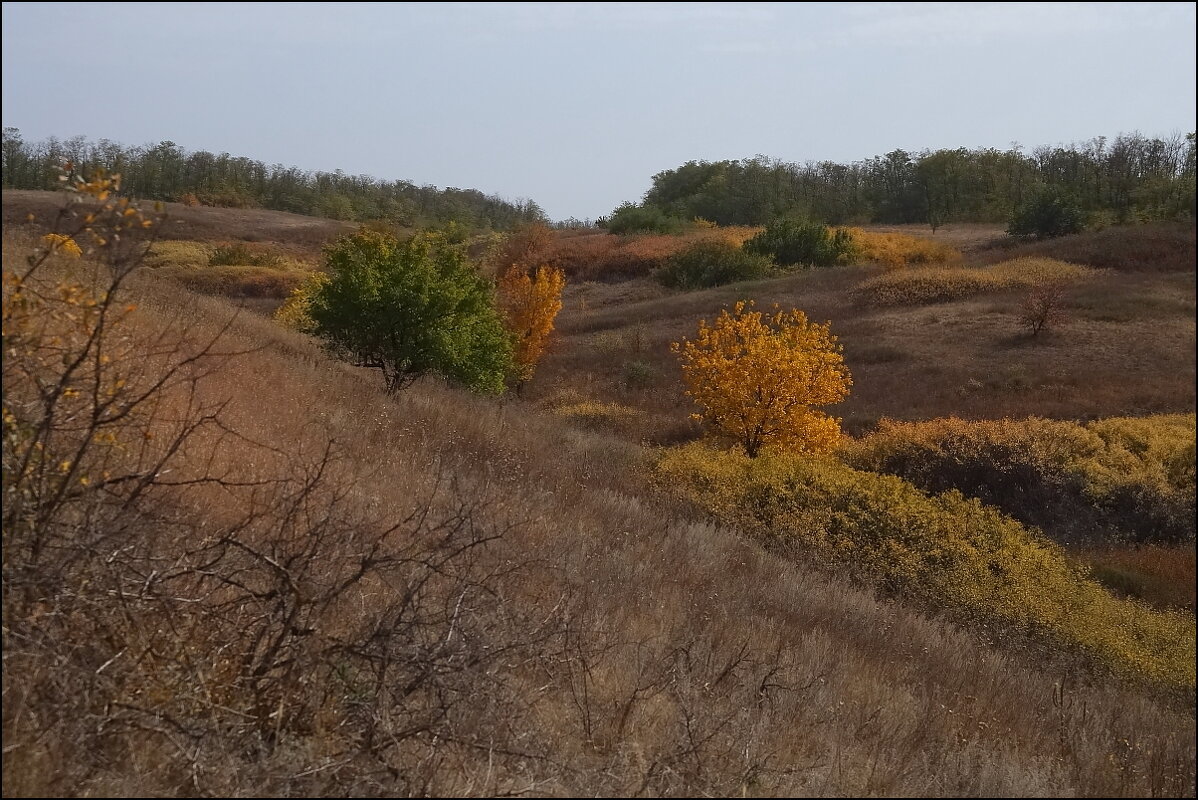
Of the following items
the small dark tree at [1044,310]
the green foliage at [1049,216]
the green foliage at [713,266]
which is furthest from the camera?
the green foliage at [713,266]

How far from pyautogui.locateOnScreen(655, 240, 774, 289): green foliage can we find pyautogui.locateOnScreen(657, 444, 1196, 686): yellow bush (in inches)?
1410

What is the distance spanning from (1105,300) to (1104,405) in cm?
898

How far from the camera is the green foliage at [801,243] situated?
5044cm

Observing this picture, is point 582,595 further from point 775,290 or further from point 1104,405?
point 775,290

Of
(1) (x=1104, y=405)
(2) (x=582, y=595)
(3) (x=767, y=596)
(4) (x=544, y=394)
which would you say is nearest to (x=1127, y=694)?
(3) (x=767, y=596)

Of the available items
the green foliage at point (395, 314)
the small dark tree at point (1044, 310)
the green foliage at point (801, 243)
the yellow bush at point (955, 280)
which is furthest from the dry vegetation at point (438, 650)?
the green foliage at point (801, 243)

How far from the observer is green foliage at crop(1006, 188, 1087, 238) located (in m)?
36.6

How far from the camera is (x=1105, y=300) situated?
23375mm

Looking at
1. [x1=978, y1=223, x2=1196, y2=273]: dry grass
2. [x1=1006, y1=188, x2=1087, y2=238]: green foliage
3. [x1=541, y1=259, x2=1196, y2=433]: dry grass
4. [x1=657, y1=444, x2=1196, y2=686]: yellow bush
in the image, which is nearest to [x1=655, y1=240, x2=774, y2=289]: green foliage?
[x1=541, y1=259, x2=1196, y2=433]: dry grass

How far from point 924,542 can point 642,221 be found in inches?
2114

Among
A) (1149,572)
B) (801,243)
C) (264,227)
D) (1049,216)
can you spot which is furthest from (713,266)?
(1149,572)

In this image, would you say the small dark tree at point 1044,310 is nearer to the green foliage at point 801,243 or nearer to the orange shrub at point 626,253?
the green foliage at point 801,243

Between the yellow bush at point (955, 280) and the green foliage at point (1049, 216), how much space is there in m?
3.01

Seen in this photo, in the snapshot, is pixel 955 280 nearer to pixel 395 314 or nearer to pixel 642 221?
pixel 395 314
